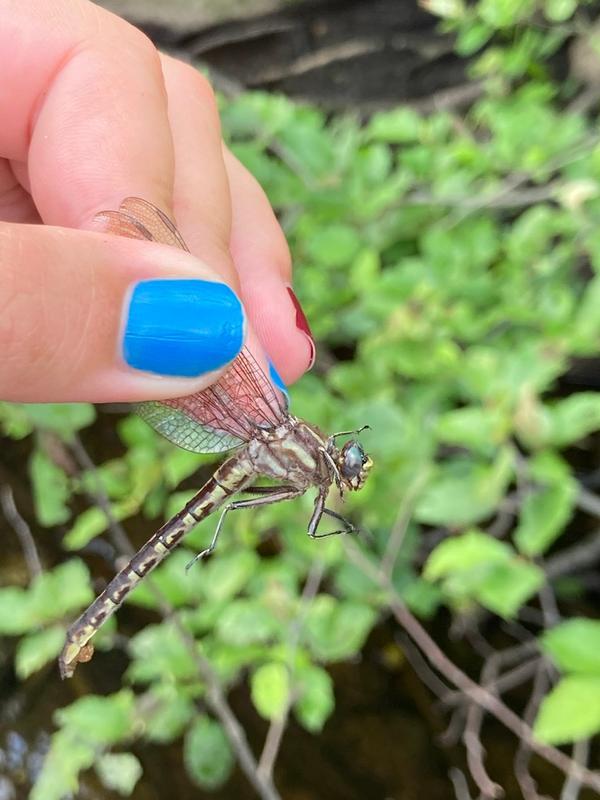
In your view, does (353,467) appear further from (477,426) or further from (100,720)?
(100,720)

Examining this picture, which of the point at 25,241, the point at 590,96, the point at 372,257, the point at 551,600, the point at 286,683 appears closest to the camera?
the point at 25,241

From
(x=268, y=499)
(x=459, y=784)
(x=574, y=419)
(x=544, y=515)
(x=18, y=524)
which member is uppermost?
(x=268, y=499)

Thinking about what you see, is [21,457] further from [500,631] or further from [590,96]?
[590,96]

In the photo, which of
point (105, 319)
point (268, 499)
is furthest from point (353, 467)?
point (105, 319)

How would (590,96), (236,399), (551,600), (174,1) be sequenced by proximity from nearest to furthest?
(236,399) → (551,600) → (590,96) → (174,1)

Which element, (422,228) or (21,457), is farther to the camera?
(21,457)

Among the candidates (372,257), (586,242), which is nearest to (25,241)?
(372,257)

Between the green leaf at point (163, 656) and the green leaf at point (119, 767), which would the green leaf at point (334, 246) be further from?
the green leaf at point (119, 767)

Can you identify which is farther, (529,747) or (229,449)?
(529,747)
